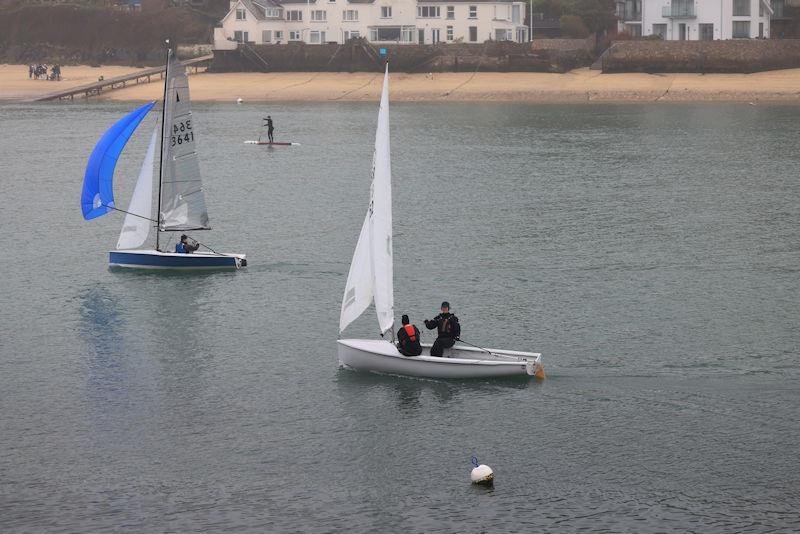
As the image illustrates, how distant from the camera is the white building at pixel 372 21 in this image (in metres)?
161

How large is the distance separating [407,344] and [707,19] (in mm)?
127697

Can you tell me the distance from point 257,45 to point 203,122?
34661mm

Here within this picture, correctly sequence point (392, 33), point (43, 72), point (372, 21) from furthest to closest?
point (43, 72), point (372, 21), point (392, 33)

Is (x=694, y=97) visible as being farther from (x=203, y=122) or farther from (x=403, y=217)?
(x=403, y=217)

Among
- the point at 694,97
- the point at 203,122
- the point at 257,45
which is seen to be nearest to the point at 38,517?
the point at 203,122

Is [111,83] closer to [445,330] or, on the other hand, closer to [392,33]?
[392,33]

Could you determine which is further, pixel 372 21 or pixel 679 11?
pixel 372 21

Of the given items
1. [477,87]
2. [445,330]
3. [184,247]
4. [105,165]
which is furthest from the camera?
[477,87]

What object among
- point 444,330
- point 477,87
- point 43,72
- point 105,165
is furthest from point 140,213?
point 43,72

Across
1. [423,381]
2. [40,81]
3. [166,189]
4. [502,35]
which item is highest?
[502,35]

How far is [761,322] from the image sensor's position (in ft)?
147

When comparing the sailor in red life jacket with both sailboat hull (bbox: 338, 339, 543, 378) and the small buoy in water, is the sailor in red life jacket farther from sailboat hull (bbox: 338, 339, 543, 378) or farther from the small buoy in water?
the small buoy in water

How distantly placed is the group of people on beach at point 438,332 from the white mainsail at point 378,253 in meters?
1.14

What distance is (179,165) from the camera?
179 ft
